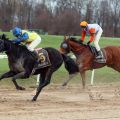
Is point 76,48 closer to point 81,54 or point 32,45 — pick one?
point 81,54

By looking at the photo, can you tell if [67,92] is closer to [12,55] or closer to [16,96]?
[16,96]

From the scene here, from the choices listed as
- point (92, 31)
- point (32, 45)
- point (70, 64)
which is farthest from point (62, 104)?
point (92, 31)

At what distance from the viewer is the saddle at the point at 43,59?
10.6m

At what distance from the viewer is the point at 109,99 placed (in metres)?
11.5

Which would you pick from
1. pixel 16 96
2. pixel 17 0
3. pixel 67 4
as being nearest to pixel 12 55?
pixel 16 96

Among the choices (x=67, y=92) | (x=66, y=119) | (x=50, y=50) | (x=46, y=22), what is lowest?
(x=46, y=22)

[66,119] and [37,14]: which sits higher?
[66,119]

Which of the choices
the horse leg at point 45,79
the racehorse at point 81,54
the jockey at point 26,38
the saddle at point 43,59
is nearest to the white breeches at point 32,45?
the jockey at point 26,38

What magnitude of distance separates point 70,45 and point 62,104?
3.66 meters

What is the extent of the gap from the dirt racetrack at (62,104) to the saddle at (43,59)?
0.85 m

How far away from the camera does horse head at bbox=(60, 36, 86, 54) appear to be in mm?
13461

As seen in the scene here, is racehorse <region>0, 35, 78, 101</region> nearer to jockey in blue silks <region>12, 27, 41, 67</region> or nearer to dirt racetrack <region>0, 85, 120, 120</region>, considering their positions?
jockey in blue silks <region>12, 27, 41, 67</region>

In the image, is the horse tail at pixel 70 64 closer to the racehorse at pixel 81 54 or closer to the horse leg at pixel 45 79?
the horse leg at pixel 45 79

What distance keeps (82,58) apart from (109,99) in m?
2.44
